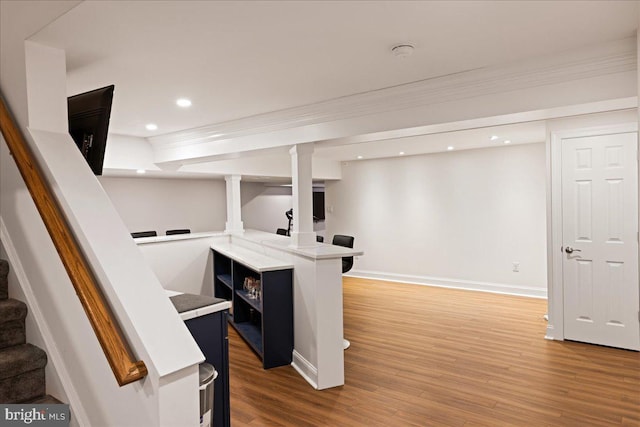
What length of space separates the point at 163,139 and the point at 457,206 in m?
4.69

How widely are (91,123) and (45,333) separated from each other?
1079 millimetres

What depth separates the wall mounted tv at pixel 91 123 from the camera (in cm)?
208

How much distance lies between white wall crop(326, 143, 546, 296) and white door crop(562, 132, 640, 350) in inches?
74.4

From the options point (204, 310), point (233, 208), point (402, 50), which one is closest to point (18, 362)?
point (204, 310)

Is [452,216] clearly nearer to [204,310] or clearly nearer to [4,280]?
[204,310]

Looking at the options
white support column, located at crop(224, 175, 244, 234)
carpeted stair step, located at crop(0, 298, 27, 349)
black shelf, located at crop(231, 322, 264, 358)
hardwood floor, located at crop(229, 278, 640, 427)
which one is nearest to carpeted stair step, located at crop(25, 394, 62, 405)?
carpeted stair step, located at crop(0, 298, 27, 349)

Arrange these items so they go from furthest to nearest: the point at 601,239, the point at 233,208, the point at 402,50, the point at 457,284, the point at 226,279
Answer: the point at 457,284 → the point at 233,208 → the point at 226,279 → the point at 601,239 → the point at 402,50

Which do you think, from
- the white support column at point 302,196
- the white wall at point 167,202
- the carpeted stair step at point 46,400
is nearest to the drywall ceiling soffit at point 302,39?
the white support column at point 302,196

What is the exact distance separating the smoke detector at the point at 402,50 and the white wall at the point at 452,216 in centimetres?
448

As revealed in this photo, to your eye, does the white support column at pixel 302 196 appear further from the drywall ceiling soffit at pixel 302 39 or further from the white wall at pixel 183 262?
the white wall at pixel 183 262

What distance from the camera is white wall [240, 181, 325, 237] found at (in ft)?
29.7

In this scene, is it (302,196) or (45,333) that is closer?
(45,333)

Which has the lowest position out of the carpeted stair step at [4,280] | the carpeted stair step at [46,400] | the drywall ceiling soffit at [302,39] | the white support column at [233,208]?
the carpeted stair step at [46,400]

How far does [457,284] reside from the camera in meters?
6.77
